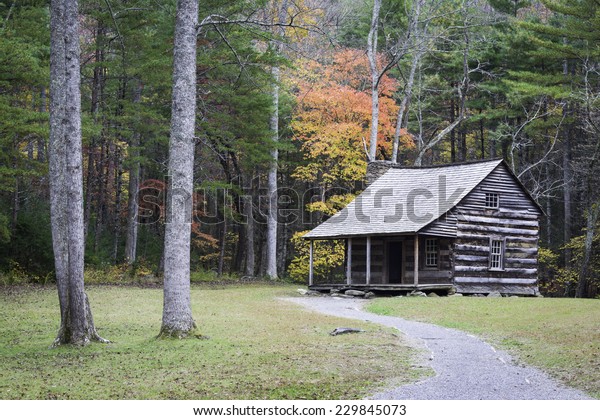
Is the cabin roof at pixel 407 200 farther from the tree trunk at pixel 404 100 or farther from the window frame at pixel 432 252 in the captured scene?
the tree trunk at pixel 404 100

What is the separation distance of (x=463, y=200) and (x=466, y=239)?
1.68m

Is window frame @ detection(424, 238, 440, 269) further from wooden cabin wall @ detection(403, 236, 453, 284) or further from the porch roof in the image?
the porch roof

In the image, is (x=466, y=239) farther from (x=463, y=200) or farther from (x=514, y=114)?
(x=514, y=114)

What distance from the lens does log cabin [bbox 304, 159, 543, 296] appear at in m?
29.7

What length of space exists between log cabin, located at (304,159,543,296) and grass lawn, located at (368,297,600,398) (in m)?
3.11

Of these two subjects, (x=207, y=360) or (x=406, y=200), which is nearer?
(x=207, y=360)

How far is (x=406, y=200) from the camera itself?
31484 mm

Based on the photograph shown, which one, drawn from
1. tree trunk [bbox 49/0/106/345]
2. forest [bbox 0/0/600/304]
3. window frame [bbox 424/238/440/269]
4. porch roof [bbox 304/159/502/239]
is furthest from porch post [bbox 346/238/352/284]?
tree trunk [bbox 49/0/106/345]

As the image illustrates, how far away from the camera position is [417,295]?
28.4 meters

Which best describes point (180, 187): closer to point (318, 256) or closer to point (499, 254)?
point (499, 254)

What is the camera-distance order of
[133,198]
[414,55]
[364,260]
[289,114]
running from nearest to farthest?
1. [364,260]
2. [133,198]
3. [414,55]
4. [289,114]

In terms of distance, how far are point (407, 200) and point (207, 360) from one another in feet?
66.8

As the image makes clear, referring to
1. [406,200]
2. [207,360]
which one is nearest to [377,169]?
[406,200]

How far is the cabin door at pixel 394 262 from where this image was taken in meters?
32.2
